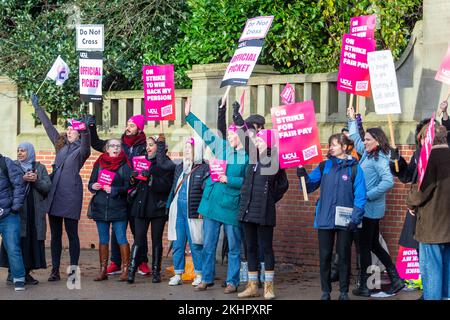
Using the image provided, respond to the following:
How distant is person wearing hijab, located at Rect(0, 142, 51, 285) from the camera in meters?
13.8

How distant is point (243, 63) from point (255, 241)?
7.83 ft

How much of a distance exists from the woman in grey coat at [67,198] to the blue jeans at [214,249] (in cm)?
184

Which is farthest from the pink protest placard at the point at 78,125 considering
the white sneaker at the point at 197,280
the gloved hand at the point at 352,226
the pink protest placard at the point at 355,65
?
the gloved hand at the point at 352,226

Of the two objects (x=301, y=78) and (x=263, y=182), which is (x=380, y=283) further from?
(x=301, y=78)

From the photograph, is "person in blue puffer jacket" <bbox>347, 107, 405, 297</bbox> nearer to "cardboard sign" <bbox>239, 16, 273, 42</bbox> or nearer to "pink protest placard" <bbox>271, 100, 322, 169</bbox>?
"pink protest placard" <bbox>271, 100, 322, 169</bbox>

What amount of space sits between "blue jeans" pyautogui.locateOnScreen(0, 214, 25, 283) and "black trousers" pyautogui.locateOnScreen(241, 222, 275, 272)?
2731 mm

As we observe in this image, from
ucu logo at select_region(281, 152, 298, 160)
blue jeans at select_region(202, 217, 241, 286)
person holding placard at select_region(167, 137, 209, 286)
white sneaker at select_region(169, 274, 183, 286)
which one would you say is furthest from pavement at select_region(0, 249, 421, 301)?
ucu logo at select_region(281, 152, 298, 160)

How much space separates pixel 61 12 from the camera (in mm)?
19422

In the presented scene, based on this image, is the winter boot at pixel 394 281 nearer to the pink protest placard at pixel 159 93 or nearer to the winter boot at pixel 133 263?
the winter boot at pixel 133 263

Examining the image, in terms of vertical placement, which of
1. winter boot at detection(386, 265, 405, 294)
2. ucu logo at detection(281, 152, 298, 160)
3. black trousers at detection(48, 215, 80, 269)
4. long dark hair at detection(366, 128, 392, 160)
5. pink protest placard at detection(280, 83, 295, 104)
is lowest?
winter boot at detection(386, 265, 405, 294)

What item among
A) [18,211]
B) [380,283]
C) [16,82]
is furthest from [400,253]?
[16,82]
